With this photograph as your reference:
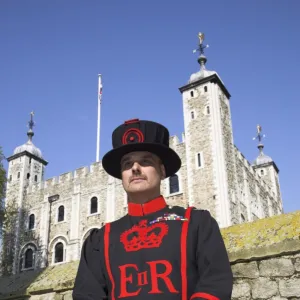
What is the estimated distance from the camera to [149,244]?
8.18 feet

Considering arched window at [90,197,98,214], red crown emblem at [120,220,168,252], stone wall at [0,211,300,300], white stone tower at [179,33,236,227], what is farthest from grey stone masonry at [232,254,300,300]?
arched window at [90,197,98,214]

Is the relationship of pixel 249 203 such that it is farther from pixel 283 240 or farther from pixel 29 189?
pixel 283 240

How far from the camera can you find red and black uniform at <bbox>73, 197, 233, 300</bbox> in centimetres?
228

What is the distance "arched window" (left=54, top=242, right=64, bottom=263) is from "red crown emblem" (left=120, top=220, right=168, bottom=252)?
26419 mm

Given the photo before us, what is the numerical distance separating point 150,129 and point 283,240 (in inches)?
67.7

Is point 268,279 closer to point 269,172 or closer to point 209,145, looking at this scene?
point 209,145

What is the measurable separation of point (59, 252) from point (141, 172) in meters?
26.9

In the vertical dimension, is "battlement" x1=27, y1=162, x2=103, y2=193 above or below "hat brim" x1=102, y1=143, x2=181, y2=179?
above

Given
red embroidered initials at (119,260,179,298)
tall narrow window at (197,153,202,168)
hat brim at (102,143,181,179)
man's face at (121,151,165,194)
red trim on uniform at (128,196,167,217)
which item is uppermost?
tall narrow window at (197,153,202,168)

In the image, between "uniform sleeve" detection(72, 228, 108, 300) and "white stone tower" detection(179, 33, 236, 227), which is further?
"white stone tower" detection(179, 33, 236, 227)

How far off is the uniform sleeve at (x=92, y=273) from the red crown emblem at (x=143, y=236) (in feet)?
0.68

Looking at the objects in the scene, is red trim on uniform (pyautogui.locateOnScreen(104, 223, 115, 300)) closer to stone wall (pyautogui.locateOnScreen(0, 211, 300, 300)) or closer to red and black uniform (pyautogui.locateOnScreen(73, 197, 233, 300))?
red and black uniform (pyautogui.locateOnScreen(73, 197, 233, 300))

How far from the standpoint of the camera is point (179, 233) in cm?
249

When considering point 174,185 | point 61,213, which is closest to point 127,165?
point 174,185
